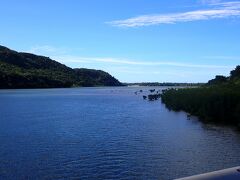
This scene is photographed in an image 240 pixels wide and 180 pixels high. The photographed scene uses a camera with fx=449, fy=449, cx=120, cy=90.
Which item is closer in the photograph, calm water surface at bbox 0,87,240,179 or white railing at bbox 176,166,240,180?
white railing at bbox 176,166,240,180

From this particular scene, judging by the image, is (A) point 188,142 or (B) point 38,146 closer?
(B) point 38,146

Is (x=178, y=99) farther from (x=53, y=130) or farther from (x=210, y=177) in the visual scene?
(x=210, y=177)

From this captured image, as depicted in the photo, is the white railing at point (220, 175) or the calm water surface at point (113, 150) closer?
the white railing at point (220, 175)

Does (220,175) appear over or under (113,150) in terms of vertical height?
over

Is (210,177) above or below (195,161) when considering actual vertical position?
above

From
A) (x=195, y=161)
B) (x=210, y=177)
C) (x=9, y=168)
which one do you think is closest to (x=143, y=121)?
(x=195, y=161)

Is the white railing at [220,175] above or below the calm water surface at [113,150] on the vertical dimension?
above

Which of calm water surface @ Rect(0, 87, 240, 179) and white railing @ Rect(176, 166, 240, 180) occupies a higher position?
white railing @ Rect(176, 166, 240, 180)

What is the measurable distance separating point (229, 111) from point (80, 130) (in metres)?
27.2

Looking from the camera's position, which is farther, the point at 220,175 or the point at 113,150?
the point at 113,150

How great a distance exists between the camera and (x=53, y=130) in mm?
64875

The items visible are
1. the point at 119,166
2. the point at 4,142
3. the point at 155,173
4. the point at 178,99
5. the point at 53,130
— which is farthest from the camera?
the point at 178,99

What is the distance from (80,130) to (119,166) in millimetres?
26603

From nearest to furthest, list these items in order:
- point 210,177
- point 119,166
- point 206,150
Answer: point 210,177
point 119,166
point 206,150
